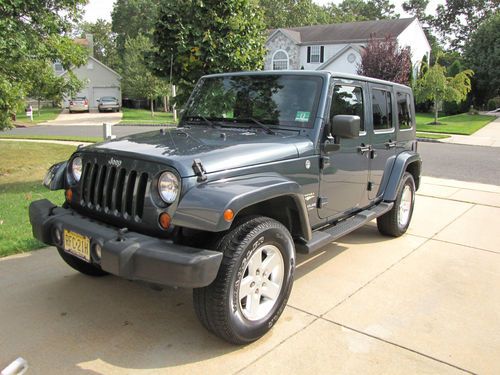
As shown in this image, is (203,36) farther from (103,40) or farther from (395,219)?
(103,40)

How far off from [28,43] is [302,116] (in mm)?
5205

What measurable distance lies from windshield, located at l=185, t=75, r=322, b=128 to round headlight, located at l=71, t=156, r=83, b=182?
130cm

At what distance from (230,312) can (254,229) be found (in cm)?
55

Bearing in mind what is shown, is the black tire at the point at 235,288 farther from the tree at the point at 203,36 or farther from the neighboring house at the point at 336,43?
the neighboring house at the point at 336,43

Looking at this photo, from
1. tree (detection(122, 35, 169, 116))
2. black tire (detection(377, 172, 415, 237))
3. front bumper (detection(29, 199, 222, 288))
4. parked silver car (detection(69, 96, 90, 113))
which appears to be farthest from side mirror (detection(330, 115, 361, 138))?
parked silver car (detection(69, 96, 90, 113))

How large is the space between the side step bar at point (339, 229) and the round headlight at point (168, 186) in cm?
122

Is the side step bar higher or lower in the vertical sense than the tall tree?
lower

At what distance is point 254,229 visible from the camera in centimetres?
301

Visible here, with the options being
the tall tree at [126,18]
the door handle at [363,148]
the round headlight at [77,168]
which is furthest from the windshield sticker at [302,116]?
the tall tree at [126,18]

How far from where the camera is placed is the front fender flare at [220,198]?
8.75 ft

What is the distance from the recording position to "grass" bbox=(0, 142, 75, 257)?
4.94 m

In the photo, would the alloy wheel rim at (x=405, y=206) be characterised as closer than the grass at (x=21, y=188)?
No

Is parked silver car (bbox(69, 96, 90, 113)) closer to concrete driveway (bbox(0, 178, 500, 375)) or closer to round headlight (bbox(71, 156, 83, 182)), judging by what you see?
concrete driveway (bbox(0, 178, 500, 375))

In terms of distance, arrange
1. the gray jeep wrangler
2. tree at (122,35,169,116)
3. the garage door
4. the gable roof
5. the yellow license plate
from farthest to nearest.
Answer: the garage door → the gable roof → tree at (122,35,169,116) → the yellow license plate → the gray jeep wrangler
